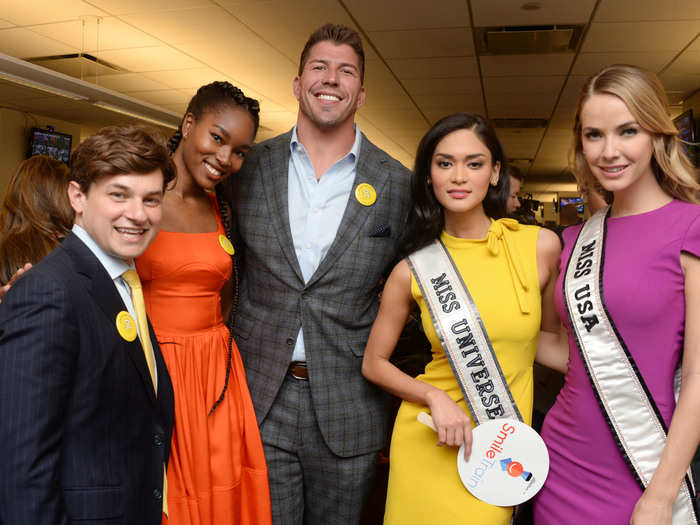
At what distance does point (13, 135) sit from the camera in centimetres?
891

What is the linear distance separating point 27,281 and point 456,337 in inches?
36.0

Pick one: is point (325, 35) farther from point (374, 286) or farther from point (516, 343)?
point (516, 343)

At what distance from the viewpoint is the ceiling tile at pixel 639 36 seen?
4422 millimetres

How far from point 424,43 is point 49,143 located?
679 cm

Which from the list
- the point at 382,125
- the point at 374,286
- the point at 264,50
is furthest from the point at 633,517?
the point at 382,125

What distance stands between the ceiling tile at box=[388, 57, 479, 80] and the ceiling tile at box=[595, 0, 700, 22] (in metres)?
1.31

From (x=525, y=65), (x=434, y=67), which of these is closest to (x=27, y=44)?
(x=434, y=67)

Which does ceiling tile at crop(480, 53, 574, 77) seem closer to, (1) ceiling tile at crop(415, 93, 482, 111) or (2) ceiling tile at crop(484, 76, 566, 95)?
(2) ceiling tile at crop(484, 76, 566, 95)

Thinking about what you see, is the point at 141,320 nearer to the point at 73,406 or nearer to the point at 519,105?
the point at 73,406

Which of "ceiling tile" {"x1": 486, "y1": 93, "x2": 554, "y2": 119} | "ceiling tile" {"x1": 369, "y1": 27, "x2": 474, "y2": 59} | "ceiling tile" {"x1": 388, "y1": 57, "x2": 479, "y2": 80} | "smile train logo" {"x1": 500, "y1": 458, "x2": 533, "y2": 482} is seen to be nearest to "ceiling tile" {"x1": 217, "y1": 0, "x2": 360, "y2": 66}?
"ceiling tile" {"x1": 369, "y1": 27, "x2": 474, "y2": 59}

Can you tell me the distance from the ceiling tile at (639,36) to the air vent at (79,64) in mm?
4461

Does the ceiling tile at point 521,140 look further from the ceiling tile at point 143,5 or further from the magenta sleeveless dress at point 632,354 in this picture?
the magenta sleeveless dress at point 632,354

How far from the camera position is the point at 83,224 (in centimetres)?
121

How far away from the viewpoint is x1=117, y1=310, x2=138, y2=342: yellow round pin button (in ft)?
3.80
